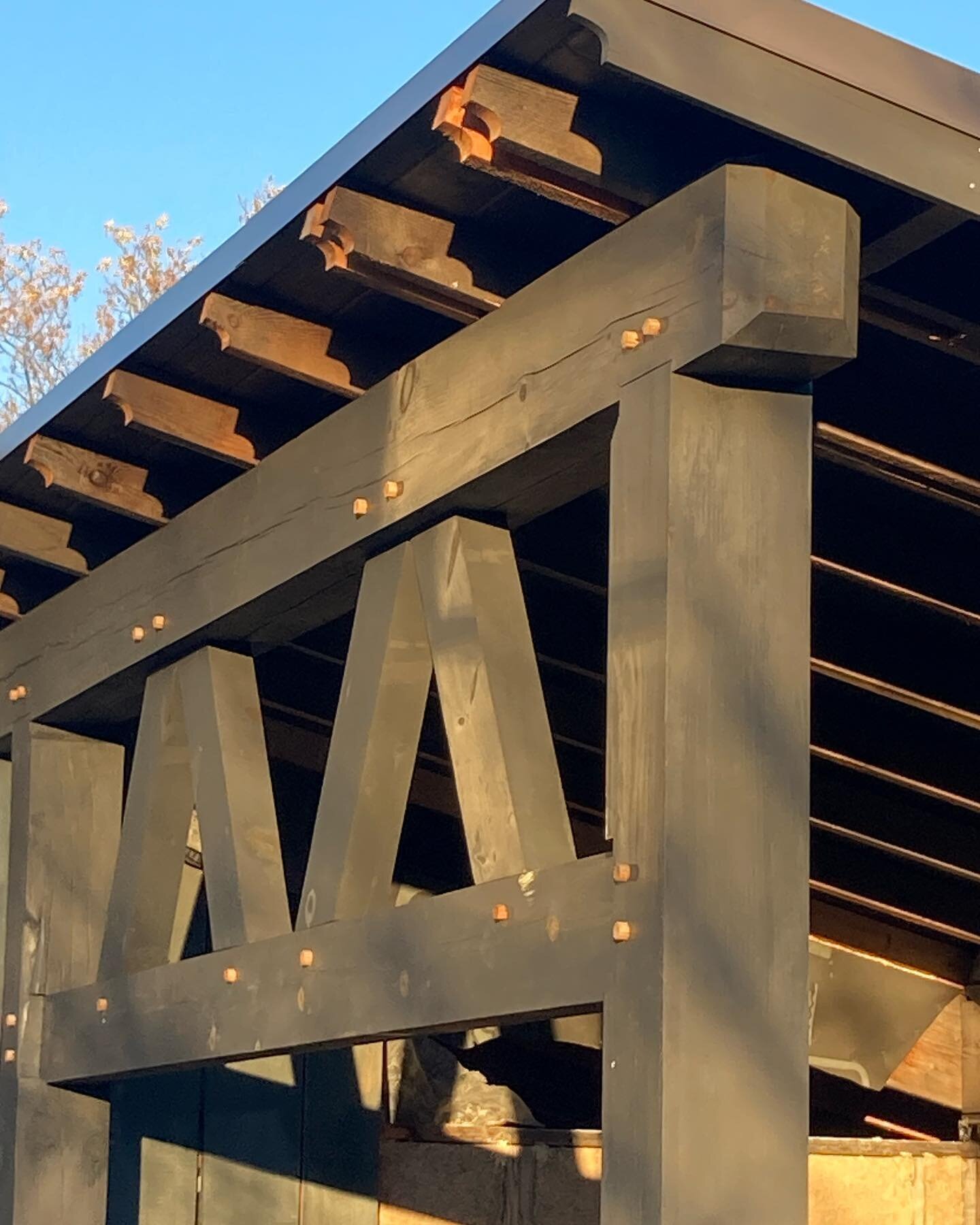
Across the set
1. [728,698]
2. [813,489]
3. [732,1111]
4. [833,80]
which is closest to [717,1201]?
[732,1111]

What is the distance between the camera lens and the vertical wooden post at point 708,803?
250 centimetres

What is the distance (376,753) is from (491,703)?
390mm

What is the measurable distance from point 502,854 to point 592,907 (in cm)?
38

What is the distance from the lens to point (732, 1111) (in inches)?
98.7

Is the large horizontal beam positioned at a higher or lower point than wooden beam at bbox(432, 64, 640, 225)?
lower

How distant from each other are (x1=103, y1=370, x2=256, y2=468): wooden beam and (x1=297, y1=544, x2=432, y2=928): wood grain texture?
2.37 feet

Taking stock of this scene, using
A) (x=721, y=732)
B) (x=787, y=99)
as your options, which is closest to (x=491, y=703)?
(x=721, y=732)

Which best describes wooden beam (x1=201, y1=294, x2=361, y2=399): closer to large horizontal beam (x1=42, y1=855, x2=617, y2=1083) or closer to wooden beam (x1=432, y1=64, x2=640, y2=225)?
wooden beam (x1=432, y1=64, x2=640, y2=225)

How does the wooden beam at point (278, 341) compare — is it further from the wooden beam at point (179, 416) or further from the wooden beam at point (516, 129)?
the wooden beam at point (516, 129)

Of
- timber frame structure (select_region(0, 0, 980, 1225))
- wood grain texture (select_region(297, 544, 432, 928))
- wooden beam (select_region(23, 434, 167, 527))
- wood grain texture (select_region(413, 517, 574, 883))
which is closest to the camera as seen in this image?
timber frame structure (select_region(0, 0, 980, 1225))

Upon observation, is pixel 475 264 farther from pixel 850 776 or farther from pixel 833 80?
pixel 850 776

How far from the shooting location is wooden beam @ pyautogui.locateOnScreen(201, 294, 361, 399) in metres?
3.61

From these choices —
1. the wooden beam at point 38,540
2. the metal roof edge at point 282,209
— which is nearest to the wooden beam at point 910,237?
the metal roof edge at point 282,209

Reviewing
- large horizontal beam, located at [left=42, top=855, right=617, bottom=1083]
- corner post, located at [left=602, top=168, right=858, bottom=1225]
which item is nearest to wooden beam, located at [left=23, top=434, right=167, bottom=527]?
large horizontal beam, located at [left=42, top=855, right=617, bottom=1083]
